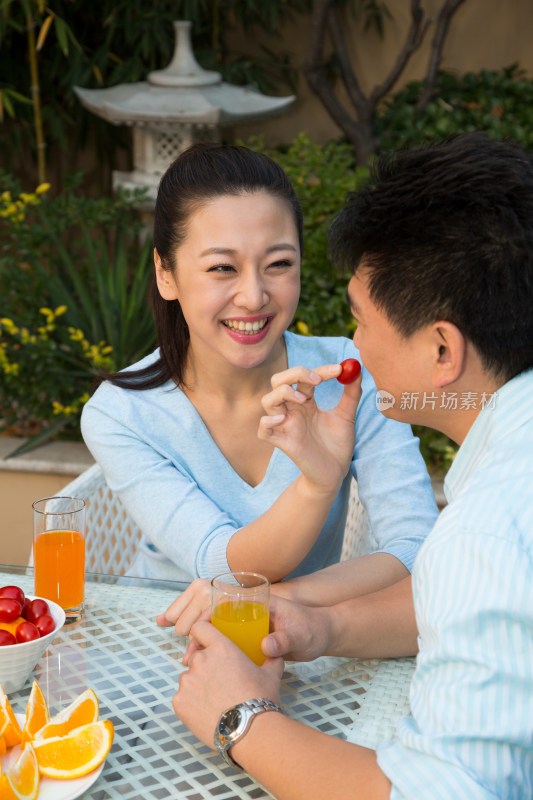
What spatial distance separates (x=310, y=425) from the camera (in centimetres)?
174

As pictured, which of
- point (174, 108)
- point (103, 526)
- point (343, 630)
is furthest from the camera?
point (174, 108)

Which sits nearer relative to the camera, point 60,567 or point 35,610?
point 35,610

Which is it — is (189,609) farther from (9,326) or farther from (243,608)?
(9,326)

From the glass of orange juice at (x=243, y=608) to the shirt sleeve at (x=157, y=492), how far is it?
12.4 inches

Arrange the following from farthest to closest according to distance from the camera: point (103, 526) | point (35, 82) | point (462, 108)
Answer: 1. point (462, 108)
2. point (35, 82)
3. point (103, 526)

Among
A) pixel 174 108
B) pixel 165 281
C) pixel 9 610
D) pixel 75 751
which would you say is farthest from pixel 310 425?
pixel 174 108

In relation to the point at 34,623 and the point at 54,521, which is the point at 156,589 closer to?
the point at 54,521

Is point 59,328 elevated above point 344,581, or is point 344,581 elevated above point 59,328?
point 344,581

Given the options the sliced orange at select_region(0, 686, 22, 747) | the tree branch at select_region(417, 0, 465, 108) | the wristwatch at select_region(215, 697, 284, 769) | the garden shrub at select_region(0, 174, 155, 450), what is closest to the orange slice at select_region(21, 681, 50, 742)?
the sliced orange at select_region(0, 686, 22, 747)

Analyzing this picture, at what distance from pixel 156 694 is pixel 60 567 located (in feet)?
0.96

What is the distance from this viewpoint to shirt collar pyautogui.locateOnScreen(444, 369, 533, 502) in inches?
46.0

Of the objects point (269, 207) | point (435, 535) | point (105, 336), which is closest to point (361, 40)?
point (105, 336)

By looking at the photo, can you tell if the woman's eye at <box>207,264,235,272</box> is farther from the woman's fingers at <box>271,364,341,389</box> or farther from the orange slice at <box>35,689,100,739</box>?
the orange slice at <box>35,689,100,739</box>

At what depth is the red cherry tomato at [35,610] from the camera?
1462mm
